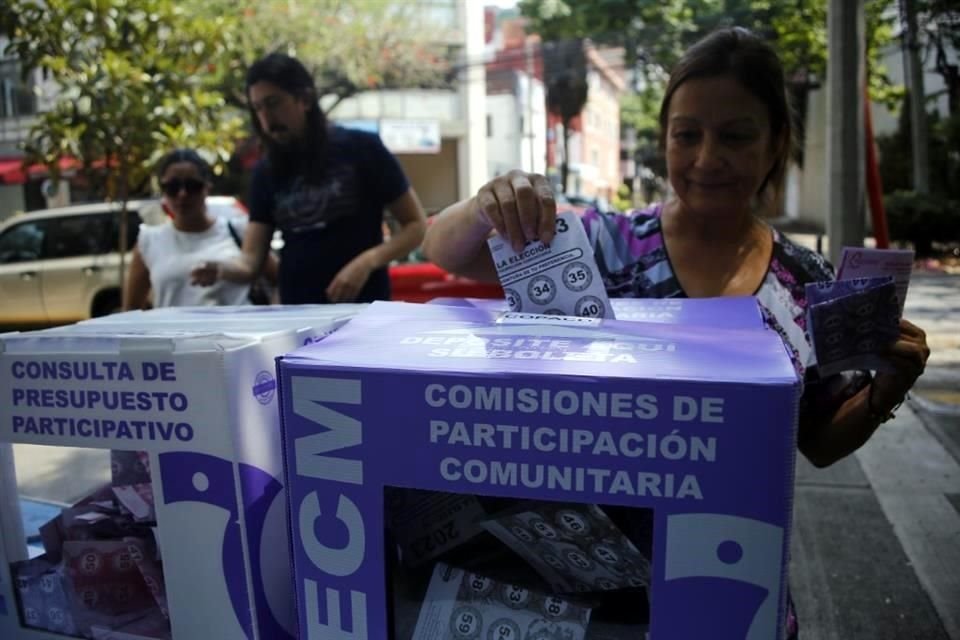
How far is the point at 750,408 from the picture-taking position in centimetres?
60

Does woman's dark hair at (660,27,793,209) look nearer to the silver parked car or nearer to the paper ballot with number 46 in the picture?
the paper ballot with number 46

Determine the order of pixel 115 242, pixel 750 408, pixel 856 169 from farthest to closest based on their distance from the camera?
pixel 115 242
pixel 856 169
pixel 750 408

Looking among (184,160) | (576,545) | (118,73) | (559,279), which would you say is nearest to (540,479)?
(576,545)

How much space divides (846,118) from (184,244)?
10.2ft

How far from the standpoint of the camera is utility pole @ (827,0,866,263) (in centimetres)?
392

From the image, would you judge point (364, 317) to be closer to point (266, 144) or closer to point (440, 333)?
point (440, 333)

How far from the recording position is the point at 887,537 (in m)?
2.76

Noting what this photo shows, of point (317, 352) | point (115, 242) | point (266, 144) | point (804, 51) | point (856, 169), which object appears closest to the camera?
point (317, 352)

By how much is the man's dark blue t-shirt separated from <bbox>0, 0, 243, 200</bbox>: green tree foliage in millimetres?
2614

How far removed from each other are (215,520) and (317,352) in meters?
0.22

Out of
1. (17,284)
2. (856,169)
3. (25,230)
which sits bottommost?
(17,284)

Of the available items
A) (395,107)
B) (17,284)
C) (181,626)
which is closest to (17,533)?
(181,626)

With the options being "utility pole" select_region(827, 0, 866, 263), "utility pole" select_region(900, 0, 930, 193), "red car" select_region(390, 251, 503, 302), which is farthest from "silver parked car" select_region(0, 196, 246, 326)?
"utility pole" select_region(900, 0, 930, 193)

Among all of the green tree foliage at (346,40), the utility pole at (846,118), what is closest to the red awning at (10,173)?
the green tree foliage at (346,40)
